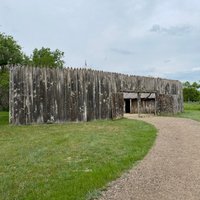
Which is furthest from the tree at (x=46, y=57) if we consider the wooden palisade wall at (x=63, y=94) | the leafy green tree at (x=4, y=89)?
the wooden palisade wall at (x=63, y=94)

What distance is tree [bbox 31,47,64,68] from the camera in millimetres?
54094

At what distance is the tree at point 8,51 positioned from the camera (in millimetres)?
38750

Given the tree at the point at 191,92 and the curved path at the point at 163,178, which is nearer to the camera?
the curved path at the point at 163,178

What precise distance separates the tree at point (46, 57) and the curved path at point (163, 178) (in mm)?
42791

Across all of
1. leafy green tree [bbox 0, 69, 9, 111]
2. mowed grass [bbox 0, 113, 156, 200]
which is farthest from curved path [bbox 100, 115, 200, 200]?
leafy green tree [bbox 0, 69, 9, 111]

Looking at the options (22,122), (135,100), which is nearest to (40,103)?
(22,122)

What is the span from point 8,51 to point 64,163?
104 feet

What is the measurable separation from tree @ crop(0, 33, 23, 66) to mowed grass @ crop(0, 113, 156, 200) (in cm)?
2454

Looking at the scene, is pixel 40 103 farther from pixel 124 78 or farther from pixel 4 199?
pixel 4 199

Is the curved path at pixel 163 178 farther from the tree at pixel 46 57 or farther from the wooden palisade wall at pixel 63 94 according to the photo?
the tree at pixel 46 57

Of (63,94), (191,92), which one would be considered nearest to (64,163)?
(63,94)

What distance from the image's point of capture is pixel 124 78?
95.4 ft

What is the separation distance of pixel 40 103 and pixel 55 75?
221cm

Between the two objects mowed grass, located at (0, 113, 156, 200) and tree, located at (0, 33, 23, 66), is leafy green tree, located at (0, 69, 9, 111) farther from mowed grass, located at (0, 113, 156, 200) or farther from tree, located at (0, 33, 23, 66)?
mowed grass, located at (0, 113, 156, 200)
